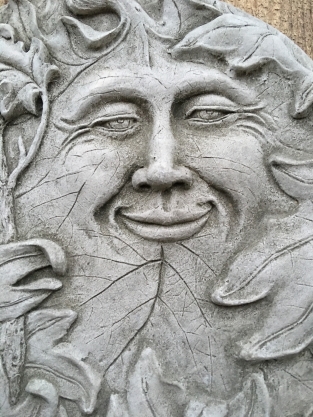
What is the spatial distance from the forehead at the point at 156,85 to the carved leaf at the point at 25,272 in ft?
1.00

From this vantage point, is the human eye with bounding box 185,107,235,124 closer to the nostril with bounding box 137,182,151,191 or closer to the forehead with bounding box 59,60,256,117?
the forehead with bounding box 59,60,256,117

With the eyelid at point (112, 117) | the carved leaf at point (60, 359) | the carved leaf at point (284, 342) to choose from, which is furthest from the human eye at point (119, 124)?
the carved leaf at point (284, 342)

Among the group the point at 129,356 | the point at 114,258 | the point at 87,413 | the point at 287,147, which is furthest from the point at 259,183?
the point at 87,413

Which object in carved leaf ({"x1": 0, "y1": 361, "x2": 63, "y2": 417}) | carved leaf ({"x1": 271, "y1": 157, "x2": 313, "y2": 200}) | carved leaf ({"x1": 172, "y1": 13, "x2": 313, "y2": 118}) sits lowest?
carved leaf ({"x1": 0, "y1": 361, "x2": 63, "y2": 417})

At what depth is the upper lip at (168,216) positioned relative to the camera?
1034mm

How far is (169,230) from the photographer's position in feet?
3.41

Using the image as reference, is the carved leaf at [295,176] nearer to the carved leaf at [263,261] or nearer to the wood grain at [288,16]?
the carved leaf at [263,261]

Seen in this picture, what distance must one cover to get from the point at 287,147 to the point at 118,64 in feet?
1.34

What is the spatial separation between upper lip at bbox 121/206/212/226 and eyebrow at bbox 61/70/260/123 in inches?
9.4

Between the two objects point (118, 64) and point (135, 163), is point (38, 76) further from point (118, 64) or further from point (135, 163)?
point (135, 163)

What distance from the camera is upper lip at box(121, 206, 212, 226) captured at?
3.39ft

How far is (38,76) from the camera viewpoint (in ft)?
3.54

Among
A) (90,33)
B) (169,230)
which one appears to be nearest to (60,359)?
(169,230)

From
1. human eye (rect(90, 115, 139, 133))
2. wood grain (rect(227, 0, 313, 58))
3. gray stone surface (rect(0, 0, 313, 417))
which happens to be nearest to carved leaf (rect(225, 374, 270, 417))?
gray stone surface (rect(0, 0, 313, 417))
